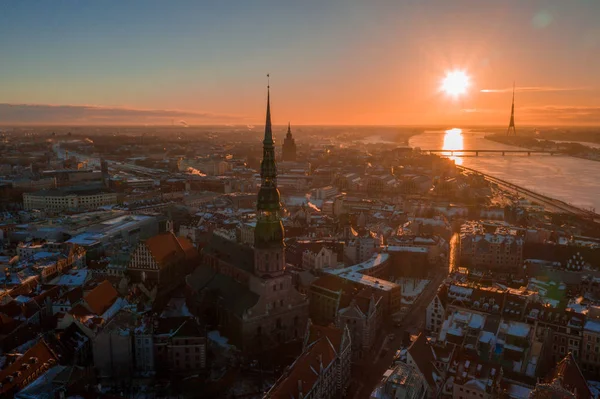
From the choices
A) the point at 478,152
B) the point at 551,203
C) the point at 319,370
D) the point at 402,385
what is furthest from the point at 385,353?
the point at 478,152

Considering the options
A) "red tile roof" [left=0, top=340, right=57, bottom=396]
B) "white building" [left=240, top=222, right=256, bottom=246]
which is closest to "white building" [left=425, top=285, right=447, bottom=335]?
"white building" [left=240, top=222, right=256, bottom=246]

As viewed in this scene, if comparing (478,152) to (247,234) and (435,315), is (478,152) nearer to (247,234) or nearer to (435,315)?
(247,234)

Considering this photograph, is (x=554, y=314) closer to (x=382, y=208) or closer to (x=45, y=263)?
(x=45, y=263)

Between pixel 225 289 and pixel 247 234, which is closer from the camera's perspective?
pixel 225 289

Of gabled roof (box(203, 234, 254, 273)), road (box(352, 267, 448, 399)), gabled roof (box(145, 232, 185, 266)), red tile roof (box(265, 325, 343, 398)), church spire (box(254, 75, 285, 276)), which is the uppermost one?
church spire (box(254, 75, 285, 276))

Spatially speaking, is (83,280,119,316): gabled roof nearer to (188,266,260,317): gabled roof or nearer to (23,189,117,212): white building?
(188,266,260,317): gabled roof

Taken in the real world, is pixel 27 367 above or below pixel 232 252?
below
